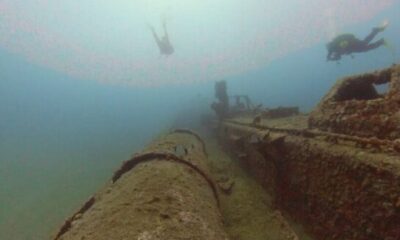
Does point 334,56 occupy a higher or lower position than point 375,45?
lower

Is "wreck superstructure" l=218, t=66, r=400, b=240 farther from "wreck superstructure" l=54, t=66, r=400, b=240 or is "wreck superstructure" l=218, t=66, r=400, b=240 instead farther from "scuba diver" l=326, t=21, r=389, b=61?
"scuba diver" l=326, t=21, r=389, b=61

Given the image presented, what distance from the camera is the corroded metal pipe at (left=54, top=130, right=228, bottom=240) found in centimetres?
161

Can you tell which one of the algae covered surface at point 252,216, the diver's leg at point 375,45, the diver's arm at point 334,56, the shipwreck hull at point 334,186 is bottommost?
the algae covered surface at point 252,216

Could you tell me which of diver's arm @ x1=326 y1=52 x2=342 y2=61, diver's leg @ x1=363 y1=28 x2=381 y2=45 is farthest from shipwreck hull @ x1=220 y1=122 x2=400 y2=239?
diver's arm @ x1=326 y1=52 x2=342 y2=61

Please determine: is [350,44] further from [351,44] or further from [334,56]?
[334,56]

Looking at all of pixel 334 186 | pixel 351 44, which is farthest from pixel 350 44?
pixel 334 186

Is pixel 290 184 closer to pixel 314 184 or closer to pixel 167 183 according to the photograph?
pixel 314 184

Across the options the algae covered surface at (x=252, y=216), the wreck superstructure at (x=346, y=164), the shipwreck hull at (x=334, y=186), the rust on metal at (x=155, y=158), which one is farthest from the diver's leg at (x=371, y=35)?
the rust on metal at (x=155, y=158)

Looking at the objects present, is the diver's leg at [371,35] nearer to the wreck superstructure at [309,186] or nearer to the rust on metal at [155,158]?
the wreck superstructure at [309,186]

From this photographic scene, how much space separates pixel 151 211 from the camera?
182 centimetres

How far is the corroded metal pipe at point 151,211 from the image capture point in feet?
5.27

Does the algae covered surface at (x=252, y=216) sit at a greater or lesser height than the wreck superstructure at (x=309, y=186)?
lesser

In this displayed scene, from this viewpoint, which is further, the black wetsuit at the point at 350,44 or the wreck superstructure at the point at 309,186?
the black wetsuit at the point at 350,44

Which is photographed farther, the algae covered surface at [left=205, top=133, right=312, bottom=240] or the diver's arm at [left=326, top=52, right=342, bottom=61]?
the diver's arm at [left=326, top=52, right=342, bottom=61]
